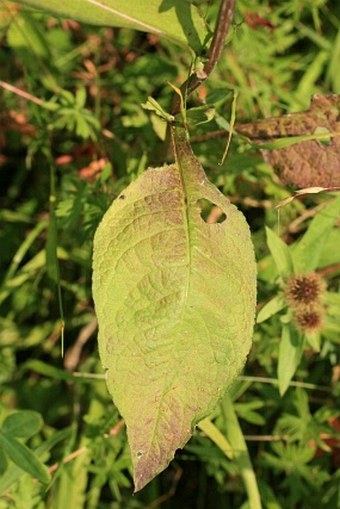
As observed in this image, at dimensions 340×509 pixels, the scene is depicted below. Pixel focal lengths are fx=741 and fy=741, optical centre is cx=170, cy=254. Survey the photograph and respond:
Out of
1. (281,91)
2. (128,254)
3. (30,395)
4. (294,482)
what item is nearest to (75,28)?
(281,91)

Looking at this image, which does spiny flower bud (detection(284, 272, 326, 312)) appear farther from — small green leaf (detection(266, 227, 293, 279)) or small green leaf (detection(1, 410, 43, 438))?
small green leaf (detection(1, 410, 43, 438))

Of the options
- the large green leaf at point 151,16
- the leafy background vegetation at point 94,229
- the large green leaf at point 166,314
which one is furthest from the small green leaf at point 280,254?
the large green leaf at point 151,16

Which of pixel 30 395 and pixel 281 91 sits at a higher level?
pixel 281 91

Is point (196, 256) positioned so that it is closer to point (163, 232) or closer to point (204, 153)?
point (163, 232)

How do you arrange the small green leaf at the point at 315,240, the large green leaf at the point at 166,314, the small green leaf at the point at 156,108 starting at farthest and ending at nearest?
1. the small green leaf at the point at 315,240
2. the small green leaf at the point at 156,108
3. the large green leaf at the point at 166,314

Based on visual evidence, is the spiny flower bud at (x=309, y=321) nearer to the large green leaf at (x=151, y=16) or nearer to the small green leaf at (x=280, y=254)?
the small green leaf at (x=280, y=254)

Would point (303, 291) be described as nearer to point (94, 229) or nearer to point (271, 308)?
point (271, 308)

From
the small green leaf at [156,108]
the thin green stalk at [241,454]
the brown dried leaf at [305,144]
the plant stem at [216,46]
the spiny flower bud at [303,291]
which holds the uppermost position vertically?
the plant stem at [216,46]
